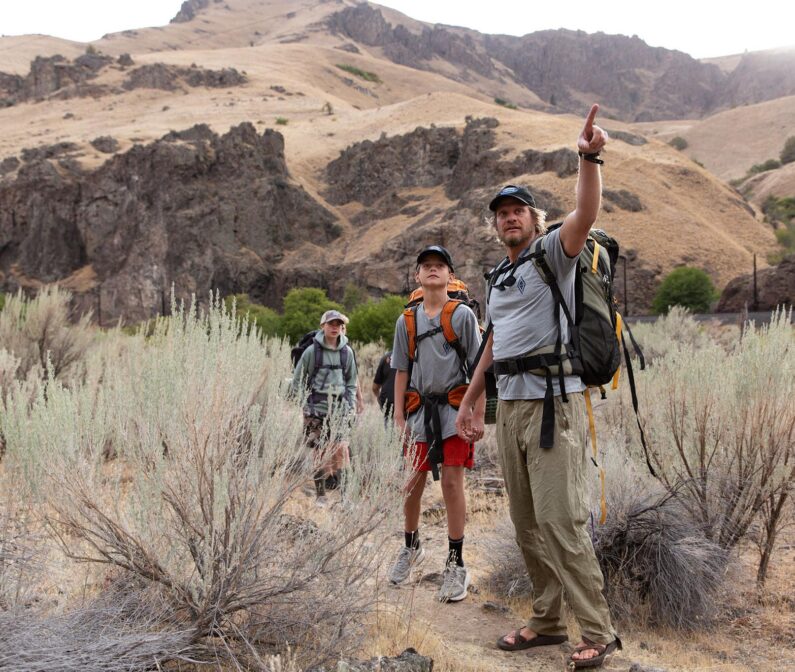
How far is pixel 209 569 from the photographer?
277 centimetres

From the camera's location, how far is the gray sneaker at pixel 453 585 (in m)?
4.11

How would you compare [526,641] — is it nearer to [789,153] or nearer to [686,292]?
[686,292]

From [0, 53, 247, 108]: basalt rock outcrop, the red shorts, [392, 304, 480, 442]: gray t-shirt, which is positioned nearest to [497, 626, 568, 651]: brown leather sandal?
the red shorts

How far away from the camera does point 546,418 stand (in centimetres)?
306

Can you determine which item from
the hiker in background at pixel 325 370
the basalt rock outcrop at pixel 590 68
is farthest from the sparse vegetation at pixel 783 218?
the basalt rock outcrop at pixel 590 68

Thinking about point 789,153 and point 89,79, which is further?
point 89,79

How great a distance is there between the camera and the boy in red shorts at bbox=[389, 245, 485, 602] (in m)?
4.12

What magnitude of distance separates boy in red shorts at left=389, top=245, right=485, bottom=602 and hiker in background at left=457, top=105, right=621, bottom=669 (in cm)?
73

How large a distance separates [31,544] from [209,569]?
1.16 m

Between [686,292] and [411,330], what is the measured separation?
110ft

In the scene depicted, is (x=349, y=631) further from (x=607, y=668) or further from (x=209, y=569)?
(x=607, y=668)

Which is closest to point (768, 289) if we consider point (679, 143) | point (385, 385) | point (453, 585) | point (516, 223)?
point (385, 385)

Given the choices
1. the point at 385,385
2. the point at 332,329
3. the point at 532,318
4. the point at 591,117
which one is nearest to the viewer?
the point at 591,117

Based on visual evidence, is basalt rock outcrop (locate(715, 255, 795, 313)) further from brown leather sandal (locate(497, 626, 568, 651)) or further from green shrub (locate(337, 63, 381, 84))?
green shrub (locate(337, 63, 381, 84))
